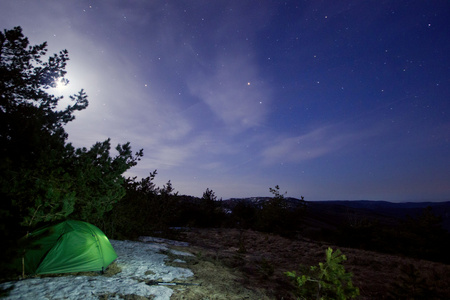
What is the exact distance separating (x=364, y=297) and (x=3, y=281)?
34.7 feet

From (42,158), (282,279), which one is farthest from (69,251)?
(282,279)

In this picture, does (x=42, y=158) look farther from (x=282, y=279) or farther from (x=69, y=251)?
(x=282, y=279)

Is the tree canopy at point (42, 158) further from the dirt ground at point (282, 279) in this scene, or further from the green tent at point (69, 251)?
the dirt ground at point (282, 279)

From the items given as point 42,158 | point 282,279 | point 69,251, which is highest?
point 42,158

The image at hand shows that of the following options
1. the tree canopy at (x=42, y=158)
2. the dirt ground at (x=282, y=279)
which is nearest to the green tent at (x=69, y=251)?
the tree canopy at (x=42, y=158)

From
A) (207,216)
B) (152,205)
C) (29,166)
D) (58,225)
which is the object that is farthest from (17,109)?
(207,216)

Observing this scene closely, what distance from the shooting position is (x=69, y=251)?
235 inches

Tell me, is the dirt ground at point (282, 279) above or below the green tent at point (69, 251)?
below

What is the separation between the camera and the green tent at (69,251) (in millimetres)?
5582

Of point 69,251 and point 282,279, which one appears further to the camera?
point 282,279

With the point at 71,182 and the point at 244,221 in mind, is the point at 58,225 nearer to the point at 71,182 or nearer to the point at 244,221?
the point at 71,182

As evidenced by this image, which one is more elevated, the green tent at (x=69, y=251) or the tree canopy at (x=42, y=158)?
the tree canopy at (x=42, y=158)

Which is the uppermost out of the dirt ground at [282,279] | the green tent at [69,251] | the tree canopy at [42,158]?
the tree canopy at [42,158]

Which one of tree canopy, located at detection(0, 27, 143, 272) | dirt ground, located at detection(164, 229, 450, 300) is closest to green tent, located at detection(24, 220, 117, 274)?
tree canopy, located at detection(0, 27, 143, 272)
